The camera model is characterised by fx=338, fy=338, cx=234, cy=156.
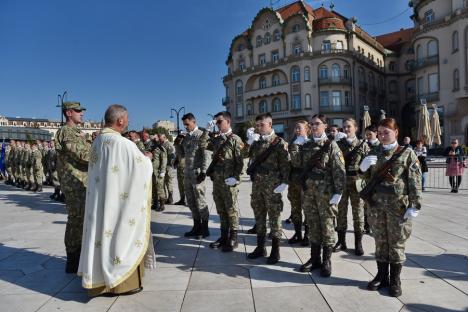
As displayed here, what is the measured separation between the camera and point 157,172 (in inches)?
372

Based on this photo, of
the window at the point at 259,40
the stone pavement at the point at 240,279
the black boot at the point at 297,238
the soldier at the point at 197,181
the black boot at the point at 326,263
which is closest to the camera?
the stone pavement at the point at 240,279

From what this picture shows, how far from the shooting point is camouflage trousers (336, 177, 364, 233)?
17.9ft

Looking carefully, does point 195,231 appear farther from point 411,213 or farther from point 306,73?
point 306,73

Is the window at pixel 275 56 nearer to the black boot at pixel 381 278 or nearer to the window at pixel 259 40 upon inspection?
the window at pixel 259 40

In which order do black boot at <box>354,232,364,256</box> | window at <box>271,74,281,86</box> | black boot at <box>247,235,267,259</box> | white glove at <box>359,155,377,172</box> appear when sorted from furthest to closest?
window at <box>271,74,281,86</box>
black boot at <box>354,232,364,256</box>
black boot at <box>247,235,267,259</box>
white glove at <box>359,155,377,172</box>

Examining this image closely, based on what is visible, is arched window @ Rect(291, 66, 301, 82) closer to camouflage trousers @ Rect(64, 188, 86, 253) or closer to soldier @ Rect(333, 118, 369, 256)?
soldier @ Rect(333, 118, 369, 256)

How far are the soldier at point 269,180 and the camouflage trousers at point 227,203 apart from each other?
0.52 m

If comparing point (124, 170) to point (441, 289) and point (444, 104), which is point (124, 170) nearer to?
point (441, 289)

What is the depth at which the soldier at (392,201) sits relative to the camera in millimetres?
3826

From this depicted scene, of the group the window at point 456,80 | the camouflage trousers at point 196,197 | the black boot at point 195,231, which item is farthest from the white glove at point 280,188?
the window at point 456,80

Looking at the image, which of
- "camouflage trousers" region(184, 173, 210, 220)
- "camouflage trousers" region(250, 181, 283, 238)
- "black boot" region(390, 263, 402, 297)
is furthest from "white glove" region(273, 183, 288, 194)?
"camouflage trousers" region(184, 173, 210, 220)

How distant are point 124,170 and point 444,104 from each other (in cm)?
3866

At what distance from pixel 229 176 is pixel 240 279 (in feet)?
5.88

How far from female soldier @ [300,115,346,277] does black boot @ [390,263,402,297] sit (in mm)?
761
